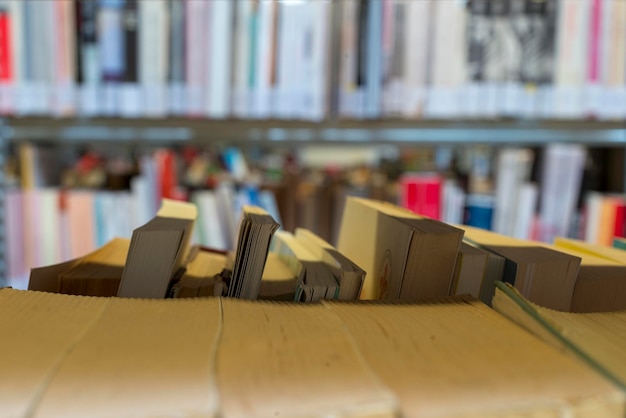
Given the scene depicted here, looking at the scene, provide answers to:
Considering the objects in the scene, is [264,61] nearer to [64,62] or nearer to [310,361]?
[64,62]

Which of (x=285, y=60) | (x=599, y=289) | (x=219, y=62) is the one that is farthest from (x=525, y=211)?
(x=599, y=289)

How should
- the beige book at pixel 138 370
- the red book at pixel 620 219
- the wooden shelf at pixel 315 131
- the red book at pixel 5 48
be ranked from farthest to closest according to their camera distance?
1. the wooden shelf at pixel 315 131
2. the red book at pixel 620 219
3. the red book at pixel 5 48
4. the beige book at pixel 138 370

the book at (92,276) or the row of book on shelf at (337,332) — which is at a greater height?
the row of book on shelf at (337,332)

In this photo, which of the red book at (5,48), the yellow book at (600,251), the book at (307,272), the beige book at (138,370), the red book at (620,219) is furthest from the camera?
the red book at (620,219)

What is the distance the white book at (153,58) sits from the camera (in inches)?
57.1

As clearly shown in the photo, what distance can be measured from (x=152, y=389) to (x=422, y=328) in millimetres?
187

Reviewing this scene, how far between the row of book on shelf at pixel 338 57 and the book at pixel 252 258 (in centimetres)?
98

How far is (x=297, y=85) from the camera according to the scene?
1.48 meters

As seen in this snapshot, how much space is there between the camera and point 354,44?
1.49 metres

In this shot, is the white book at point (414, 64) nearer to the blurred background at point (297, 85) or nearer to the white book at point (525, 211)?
the blurred background at point (297, 85)

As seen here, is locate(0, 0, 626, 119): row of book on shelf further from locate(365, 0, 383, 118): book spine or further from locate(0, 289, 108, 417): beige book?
locate(0, 289, 108, 417): beige book

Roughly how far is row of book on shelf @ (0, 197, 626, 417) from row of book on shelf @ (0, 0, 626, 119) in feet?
2.98

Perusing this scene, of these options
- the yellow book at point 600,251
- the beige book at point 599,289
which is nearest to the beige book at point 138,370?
the beige book at point 599,289

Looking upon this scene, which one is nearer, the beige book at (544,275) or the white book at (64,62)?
the beige book at (544,275)
